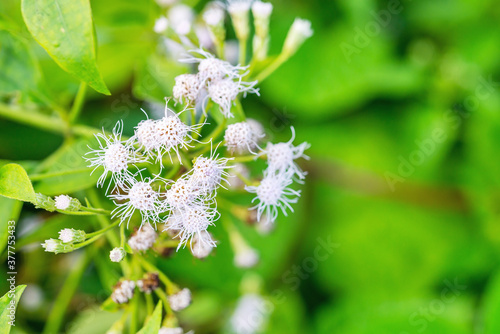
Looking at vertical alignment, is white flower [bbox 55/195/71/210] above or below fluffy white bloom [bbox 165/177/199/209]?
below

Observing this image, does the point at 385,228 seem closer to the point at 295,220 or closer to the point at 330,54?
the point at 295,220

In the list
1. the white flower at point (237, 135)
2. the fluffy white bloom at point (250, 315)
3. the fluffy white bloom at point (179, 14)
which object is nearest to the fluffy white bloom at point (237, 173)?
the white flower at point (237, 135)

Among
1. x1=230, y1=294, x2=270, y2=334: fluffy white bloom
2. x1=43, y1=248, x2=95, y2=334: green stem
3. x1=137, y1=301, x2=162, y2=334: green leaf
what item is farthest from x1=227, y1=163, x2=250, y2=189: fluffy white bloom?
x1=230, y1=294, x2=270, y2=334: fluffy white bloom

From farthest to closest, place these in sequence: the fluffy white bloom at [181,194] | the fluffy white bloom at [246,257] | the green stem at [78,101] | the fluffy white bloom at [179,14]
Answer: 1. the fluffy white bloom at [179,14]
2. the fluffy white bloom at [246,257]
3. the green stem at [78,101]
4. the fluffy white bloom at [181,194]

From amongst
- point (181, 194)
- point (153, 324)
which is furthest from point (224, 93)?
point (153, 324)

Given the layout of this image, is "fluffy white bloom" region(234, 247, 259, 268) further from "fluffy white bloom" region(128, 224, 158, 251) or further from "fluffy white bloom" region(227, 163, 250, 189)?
"fluffy white bloom" region(128, 224, 158, 251)

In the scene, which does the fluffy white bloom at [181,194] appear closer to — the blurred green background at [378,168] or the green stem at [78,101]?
the green stem at [78,101]

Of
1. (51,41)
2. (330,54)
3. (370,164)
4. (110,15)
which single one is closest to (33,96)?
(51,41)
